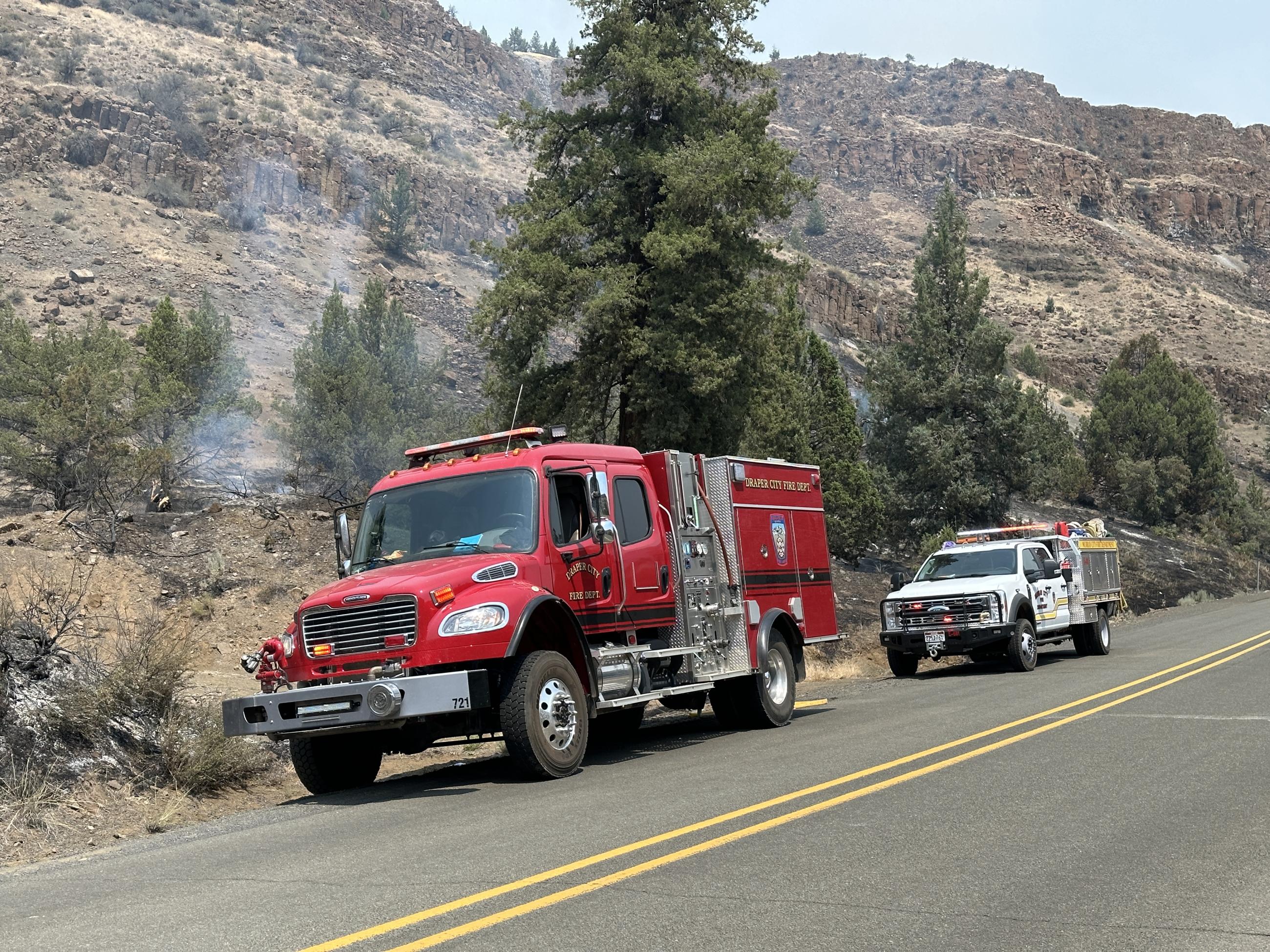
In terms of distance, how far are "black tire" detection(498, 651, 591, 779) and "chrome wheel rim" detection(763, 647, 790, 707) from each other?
373 cm

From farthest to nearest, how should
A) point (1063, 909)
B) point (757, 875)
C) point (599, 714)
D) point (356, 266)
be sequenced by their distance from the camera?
point (356, 266) → point (599, 714) → point (757, 875) → point (1063, 909)

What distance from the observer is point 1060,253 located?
126 meters

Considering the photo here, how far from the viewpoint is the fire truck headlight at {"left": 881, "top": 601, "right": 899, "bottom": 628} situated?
67.7 feet

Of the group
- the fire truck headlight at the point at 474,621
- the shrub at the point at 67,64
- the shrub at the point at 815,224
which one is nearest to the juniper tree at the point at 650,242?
the fire truck headlight at the point at 474,621

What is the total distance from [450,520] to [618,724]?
440cm

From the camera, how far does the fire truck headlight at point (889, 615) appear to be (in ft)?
67.7

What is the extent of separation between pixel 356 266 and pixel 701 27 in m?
55.3

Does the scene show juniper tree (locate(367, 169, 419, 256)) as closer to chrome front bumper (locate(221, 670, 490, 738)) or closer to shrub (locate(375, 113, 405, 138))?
shrub (locate(375, 113, 405, 138))

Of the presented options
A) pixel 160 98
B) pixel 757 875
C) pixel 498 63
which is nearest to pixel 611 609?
pixel 757 875

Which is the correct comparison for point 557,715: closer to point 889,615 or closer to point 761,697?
point 761,697

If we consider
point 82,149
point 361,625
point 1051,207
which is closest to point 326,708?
point 361,625

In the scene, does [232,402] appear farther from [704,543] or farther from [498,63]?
[498,63]

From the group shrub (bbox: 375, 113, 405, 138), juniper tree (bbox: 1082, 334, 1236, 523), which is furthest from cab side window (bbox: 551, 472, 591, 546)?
shrub (bbox: 375, 113, 405, 138)

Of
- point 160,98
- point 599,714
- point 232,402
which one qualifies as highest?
point 160,98
